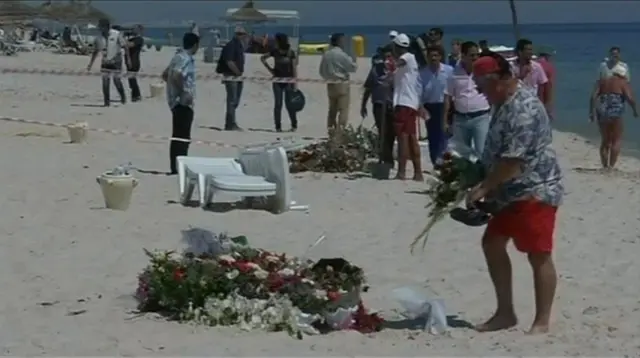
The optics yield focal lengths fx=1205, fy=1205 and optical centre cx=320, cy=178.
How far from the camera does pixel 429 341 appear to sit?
244 inches

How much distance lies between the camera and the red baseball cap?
6.12m

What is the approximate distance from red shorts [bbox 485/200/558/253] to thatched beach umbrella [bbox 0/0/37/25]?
30.2m

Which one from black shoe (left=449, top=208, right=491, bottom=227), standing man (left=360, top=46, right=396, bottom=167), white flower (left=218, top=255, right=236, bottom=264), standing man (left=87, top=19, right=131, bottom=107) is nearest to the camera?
black shoe (left=449, top=208, right=491, bottom=227)

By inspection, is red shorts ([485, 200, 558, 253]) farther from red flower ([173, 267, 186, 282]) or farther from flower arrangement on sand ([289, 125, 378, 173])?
flower arrangement on sand ([289, 125, 378, 173])

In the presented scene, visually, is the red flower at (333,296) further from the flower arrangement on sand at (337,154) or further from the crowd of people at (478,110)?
the flower arrangement on sand at (337,154)

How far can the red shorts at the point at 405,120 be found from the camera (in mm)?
11734

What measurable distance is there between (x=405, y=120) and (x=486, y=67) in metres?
5.62

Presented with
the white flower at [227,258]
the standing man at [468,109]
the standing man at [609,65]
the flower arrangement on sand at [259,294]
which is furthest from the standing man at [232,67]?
the flower arrangement on sand at [259,294]

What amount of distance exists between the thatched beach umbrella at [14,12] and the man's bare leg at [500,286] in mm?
29984

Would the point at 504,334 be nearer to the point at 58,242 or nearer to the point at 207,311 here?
the point at 207,311

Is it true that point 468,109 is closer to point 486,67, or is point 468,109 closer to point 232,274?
point 486,67

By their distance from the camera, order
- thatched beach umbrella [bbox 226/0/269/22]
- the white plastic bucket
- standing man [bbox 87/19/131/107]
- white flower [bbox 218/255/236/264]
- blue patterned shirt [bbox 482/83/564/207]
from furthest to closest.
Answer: thatched beach umbrella [bbox 226/0/269/22] → standing man [bbox 87/19/131/107] → the white plastic bucket → white flower [bbox 218/255/236/264] → blue patterned shirt [bbox 482/83/564/207]

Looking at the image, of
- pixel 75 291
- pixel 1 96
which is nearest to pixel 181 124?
pixel 75 291

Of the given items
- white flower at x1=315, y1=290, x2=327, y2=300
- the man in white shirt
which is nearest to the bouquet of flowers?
white flower at x1=315, y1=290, x2=327, y2=300
